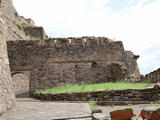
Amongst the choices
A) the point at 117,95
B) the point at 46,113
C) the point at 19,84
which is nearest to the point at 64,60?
the point at 19,84

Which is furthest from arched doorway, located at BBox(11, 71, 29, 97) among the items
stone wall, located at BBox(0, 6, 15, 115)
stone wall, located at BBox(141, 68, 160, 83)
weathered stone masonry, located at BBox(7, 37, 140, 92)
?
stone wall, located at BBox(141, 68, 160, 83)

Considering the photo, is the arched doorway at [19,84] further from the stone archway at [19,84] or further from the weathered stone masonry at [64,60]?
the weathered stone masonry at [64,60]

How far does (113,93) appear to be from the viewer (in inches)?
269

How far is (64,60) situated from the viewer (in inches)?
477

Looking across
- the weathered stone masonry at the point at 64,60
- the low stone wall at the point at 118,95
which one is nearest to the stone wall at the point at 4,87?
the low stone wall at the point at 118,95

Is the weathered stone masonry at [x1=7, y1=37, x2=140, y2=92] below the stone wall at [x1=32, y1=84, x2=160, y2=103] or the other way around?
the other way around

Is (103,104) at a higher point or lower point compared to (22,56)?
lower

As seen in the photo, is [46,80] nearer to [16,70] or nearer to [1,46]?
[16,70]

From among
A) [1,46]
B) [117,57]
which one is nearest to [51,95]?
[1,46]

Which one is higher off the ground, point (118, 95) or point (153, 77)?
point (153, 77)

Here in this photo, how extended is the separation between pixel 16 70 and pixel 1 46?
6.52m

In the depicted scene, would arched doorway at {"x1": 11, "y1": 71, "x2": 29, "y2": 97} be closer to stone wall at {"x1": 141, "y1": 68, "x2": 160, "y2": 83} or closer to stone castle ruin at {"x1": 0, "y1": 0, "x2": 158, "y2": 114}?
A: stone castle ruin at {"x1": 0, "y1": 0, "x2": 158, "y2": 114}

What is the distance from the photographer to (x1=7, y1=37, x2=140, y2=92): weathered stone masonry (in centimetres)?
1180

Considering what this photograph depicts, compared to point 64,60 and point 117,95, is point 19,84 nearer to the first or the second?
point 64,60
